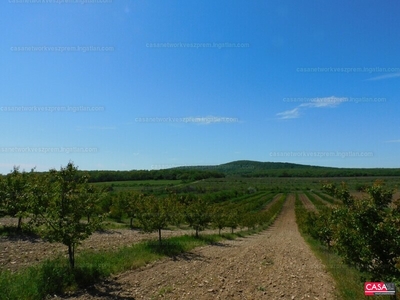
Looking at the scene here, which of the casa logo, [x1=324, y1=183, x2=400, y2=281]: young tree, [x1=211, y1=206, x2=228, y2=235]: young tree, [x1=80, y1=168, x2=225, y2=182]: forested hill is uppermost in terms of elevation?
[x1=80, y1=168, x2=225, y2=182]: forested hill

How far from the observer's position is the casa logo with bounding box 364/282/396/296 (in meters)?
8.45

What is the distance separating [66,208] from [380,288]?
12.0 m

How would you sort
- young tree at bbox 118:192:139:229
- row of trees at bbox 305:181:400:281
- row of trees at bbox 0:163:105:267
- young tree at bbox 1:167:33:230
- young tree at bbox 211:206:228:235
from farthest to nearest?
1. young tree at bbox 118:192:139:229
2. young tree at bbox 211:206:228:235
3. young tree at bbox 1:167:33:230
4. row of trees at bbox 0:163:105:267
5. row of trees at bbox 305:181:400:281

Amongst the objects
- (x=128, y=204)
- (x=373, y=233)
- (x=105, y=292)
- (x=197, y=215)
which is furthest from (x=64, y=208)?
(x=128, y=204)

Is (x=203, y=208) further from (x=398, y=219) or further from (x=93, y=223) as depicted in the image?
(x=398, y=219)

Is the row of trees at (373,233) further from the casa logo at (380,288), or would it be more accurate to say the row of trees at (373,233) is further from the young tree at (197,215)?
the young tree at (197,215)

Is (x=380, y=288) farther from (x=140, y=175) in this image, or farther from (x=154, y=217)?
(x=140, y=175)

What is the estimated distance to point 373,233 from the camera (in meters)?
8.73

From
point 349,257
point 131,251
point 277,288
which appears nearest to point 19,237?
point 131,251

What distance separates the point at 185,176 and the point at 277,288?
509ft

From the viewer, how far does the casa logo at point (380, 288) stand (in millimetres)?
8445

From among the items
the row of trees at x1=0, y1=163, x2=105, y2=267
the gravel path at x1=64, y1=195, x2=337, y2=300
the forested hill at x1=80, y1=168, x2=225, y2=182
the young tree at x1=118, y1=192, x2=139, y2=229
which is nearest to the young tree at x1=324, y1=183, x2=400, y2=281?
the gravel path at x1=64, y1=195, x2=337, y2=300

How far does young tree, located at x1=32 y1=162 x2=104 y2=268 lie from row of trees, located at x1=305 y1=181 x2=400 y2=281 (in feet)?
32.9

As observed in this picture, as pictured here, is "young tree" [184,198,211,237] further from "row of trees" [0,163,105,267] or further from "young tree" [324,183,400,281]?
"young tree" [324,183,400,281]
